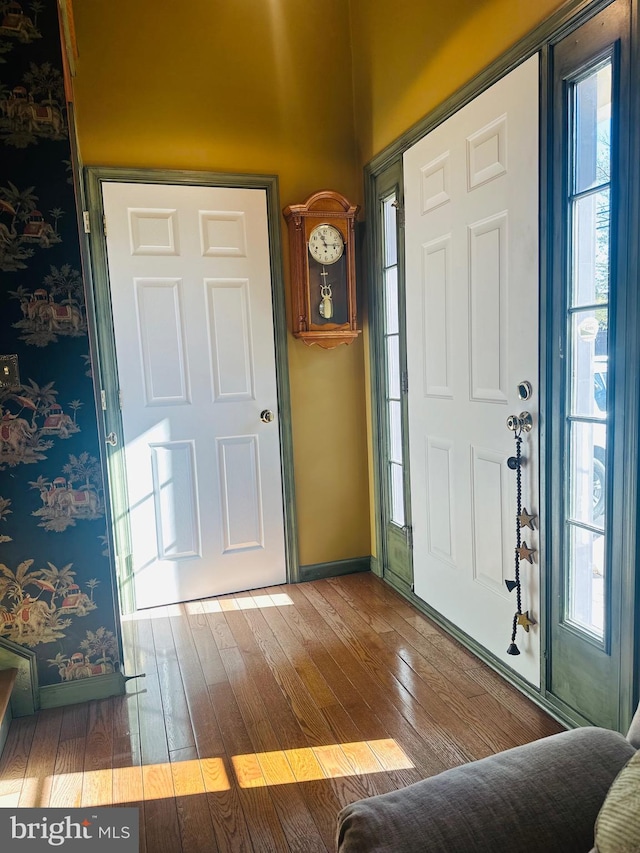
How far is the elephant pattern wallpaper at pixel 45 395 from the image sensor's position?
6.72 ft

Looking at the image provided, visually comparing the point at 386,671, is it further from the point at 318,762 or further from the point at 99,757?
the point at 99,757

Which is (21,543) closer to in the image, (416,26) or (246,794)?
(246,794)

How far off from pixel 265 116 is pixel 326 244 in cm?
71

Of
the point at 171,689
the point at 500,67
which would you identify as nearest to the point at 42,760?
the point at 171,689

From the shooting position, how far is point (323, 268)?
313 cm

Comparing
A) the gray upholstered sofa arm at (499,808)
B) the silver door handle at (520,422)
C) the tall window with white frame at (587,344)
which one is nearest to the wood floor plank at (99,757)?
the gray upholstered sofa arm at (499,808)

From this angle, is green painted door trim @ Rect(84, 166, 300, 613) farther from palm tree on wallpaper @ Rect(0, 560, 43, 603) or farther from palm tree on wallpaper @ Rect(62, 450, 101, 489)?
palm tree on wallpaper @ Rect(0, 560, 43, 603)

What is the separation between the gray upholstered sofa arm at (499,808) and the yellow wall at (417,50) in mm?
1944

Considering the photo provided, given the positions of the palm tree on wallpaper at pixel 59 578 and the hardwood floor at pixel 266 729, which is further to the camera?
the palm tree on wallpaper at pixel 59 578

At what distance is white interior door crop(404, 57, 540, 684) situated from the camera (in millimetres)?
2004

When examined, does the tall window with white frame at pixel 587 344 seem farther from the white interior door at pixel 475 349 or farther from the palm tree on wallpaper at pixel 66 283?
the palm tree on wallpaper at pixel 66 283

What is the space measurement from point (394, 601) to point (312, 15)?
3.00m

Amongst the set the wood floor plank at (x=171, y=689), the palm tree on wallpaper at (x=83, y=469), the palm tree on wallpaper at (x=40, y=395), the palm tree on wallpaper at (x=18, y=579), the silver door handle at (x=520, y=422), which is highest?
the palm tree on wallpaper at (x=40, y=395)

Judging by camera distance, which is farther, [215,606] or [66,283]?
[215,606]
